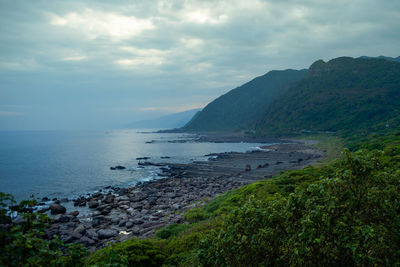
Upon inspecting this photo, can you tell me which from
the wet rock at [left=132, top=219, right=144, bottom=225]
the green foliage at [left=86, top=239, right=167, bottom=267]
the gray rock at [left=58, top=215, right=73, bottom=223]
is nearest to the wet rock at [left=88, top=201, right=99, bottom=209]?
the gray rock at [left=58, top=215, right=73, bottom=223]

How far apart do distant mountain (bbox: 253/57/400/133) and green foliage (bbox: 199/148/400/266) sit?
10909 centimetres

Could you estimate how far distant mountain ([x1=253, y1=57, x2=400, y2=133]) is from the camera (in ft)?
388

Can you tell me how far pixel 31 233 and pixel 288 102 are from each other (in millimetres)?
183670

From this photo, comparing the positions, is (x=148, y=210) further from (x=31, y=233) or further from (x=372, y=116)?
(x=372, y=116)

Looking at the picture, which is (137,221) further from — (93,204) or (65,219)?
(93,204)

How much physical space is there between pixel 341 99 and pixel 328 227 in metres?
161

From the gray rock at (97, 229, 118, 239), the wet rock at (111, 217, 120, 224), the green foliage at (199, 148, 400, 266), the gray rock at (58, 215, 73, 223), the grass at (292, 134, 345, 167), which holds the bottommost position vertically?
the wet rock at (111, 217, 120, 224)

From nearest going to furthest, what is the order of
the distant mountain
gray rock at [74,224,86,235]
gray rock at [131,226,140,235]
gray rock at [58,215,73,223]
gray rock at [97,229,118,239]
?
gray rock at [131,226,140,235] < gray rock at [97,229,118,239] < gray rock at [74,224,86,235] < gray rock at [58,215,73,223] < the distant mountain

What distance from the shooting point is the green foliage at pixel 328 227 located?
4914 millimetres

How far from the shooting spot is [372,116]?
115m

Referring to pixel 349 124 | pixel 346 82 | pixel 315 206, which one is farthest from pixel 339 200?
pixel 346 82

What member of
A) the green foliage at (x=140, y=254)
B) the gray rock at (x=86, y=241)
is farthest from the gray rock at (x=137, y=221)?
the green foliage at (x=140, y=254)

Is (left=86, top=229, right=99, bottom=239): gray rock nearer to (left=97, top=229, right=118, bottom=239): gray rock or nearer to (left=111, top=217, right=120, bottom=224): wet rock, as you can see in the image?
(left=97, top=229, right=118, bottom=239): gray rock

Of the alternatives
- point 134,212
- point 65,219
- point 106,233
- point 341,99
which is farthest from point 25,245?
point 341,99
